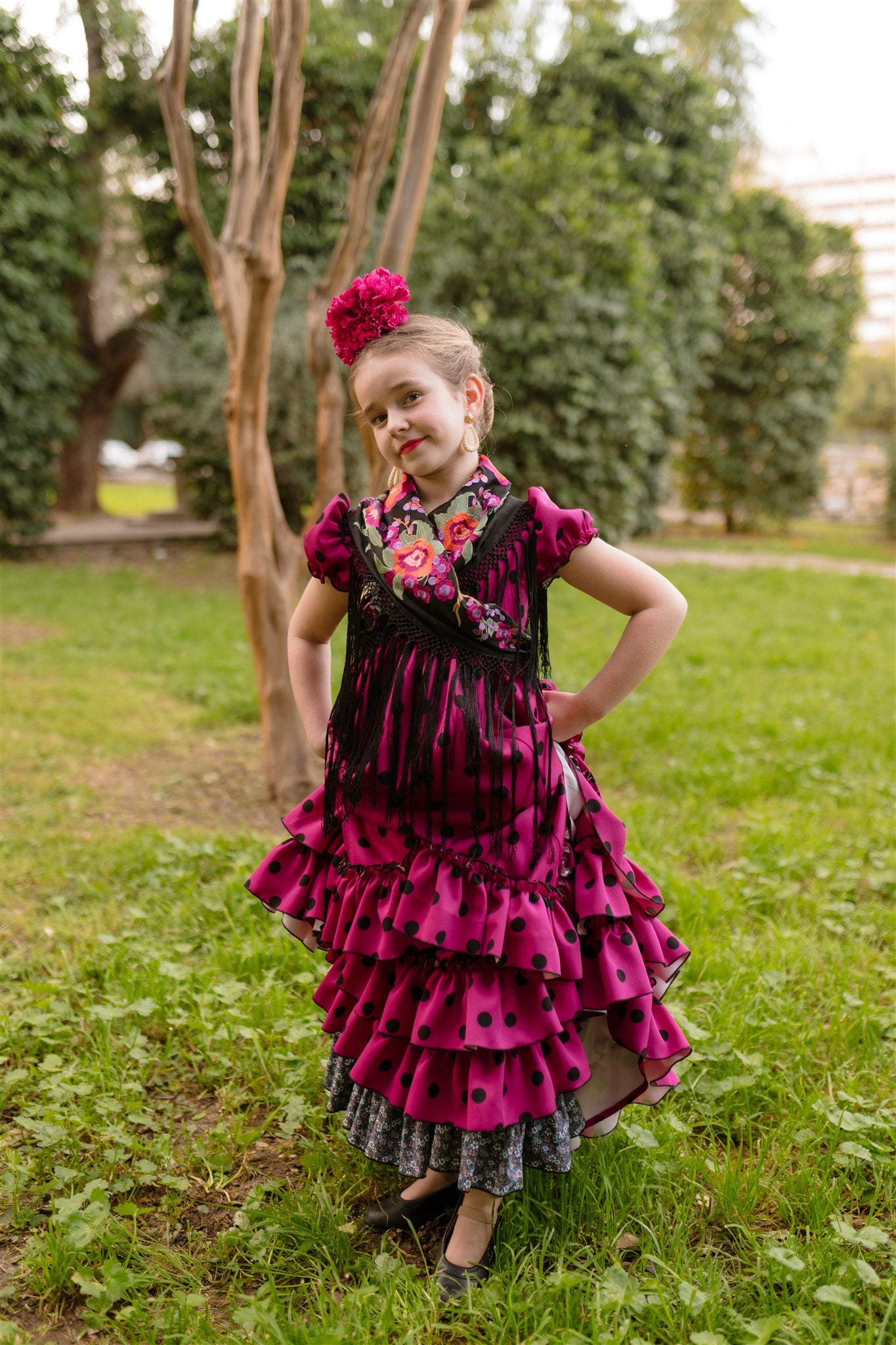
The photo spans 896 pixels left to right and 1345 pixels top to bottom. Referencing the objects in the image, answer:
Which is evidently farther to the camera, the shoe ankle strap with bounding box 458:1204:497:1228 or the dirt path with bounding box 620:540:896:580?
the dirt path with bounding box 620:540:896:580

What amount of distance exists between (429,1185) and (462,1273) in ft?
0.70

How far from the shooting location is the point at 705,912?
3.12m

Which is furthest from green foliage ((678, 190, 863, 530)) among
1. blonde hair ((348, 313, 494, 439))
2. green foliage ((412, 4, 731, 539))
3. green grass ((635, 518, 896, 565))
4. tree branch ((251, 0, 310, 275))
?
blonde hair ((348, 313, 494, 439))

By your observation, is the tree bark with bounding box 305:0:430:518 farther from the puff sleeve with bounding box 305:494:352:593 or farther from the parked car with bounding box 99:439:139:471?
the parked car with bounding box 99:439:139:471

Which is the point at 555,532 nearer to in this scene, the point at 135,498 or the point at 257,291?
the point at 257,291

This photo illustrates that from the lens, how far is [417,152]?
3770 mm

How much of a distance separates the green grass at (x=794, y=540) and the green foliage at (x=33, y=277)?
7.67m

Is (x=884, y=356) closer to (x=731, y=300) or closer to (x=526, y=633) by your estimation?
(x=731, y=300)

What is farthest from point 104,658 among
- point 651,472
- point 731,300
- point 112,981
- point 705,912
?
point 731,300

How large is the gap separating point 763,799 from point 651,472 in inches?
344

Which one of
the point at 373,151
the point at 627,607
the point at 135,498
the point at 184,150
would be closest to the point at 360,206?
the point at 373,151

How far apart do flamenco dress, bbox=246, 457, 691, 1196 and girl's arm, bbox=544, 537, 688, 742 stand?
0.05 m

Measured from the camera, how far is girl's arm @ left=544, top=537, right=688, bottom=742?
1.77m

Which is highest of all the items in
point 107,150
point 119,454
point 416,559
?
point 107,150
